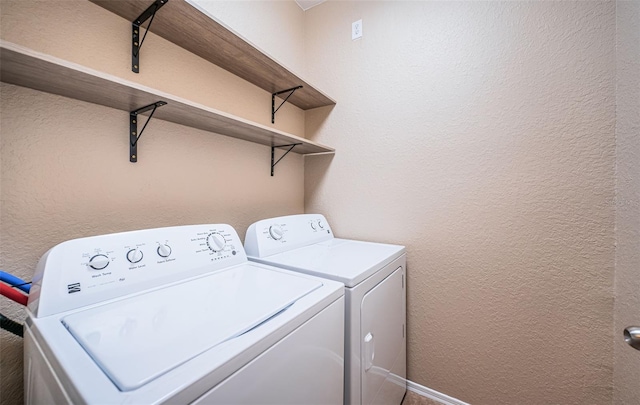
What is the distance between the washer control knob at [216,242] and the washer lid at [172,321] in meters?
0.15

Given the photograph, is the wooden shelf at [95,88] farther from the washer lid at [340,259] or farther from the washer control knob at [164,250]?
the washer lid at [340,259]

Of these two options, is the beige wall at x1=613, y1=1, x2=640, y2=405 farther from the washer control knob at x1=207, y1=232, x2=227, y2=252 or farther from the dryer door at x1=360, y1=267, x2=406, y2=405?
the washer control knob at x1=207, y1=232, x2=227, y2=252

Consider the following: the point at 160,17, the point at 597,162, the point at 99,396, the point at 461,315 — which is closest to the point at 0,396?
the point at 99,396

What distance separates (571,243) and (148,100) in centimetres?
189

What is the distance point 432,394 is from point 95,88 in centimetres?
215

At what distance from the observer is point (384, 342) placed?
1191mm

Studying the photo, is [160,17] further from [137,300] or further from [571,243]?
[571,243]

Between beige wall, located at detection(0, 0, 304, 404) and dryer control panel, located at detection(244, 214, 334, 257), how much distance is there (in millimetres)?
257

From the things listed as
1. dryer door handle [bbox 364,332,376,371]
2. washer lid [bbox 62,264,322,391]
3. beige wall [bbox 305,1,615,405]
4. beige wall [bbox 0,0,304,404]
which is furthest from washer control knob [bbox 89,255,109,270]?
beige wall [bbox 305,1,615,405]

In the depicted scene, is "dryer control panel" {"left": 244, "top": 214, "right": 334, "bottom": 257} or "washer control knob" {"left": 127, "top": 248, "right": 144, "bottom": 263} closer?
"washer control knob" {"left": 127, "top": 248, "right": 144, "bottom": 263}

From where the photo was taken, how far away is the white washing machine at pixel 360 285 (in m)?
0.94

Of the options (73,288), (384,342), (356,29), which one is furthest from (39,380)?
(356,29)

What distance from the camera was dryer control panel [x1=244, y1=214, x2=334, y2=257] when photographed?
1277 millimetres

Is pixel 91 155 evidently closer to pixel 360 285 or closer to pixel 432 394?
pixel 360 285
